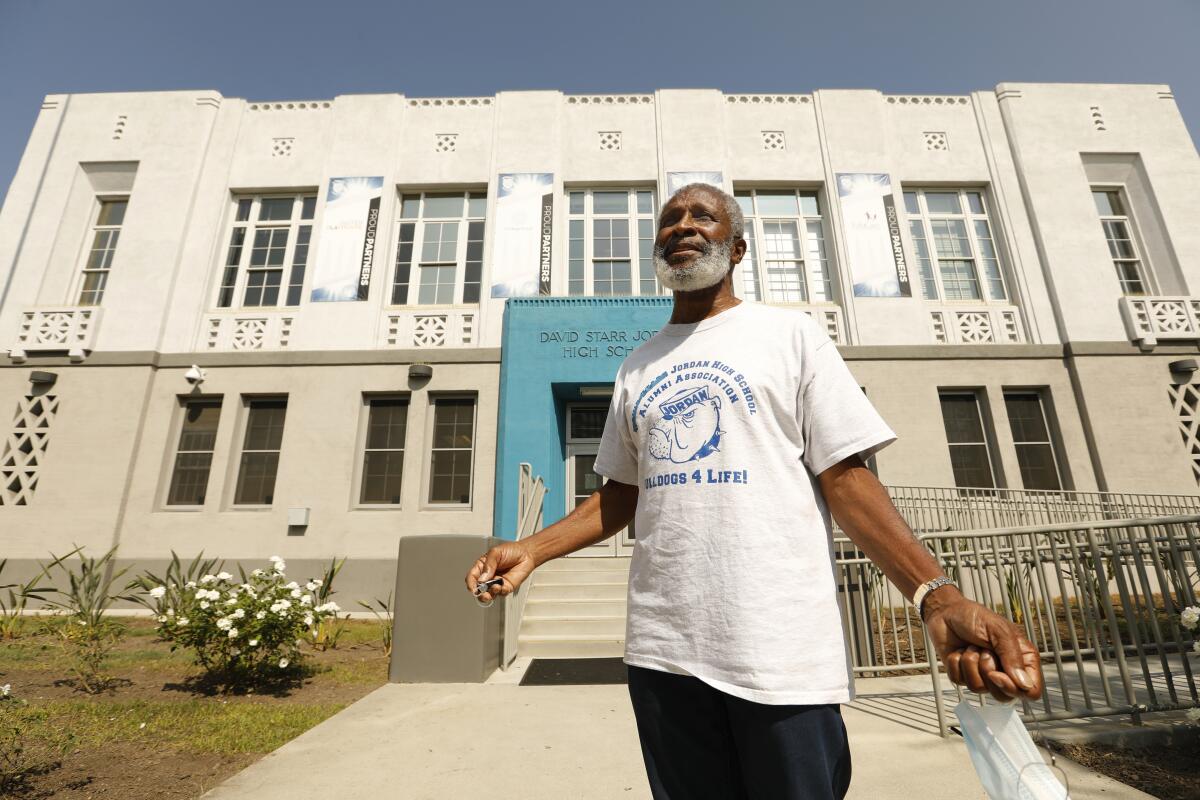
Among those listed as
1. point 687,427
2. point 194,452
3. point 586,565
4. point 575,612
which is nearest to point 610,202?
point 586,565

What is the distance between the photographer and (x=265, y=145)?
45.4ft

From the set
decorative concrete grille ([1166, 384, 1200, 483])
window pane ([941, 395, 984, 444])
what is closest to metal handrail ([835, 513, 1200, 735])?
window pane ([941, 395, 984, 444])

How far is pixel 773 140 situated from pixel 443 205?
804 centimetres

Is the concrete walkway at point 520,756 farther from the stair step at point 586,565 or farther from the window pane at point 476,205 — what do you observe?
the window pane at point 476,205

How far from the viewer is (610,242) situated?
13398 mm

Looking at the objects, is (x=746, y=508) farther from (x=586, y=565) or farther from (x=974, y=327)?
(x=974, y=327)

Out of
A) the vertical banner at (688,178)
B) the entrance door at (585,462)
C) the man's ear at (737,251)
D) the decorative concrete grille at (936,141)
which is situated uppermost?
the decorative concrete grille at (936,141)

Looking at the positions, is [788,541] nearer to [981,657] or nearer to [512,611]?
[981,657]

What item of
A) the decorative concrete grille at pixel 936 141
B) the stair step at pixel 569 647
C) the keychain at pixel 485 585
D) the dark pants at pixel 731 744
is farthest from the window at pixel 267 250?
the decorative concrete grille at pixel 936 141

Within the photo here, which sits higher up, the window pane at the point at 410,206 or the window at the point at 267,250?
the window pane at the point at 410,206

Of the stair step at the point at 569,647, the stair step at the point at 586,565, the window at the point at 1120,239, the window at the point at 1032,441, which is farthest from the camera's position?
the window at the point at 1120,239

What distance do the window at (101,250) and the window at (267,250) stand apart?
2532 mm

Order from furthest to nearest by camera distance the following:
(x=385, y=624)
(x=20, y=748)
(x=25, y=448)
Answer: (x=25, y=448), (x=385, y=624), (x=20, y=748)

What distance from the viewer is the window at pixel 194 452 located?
11820 mm
